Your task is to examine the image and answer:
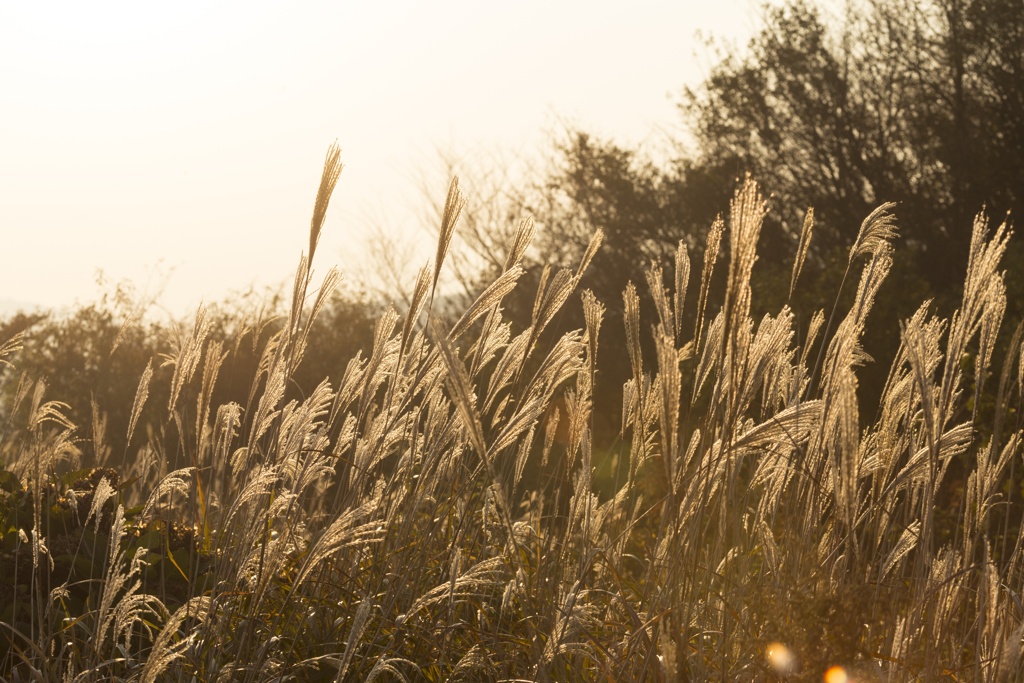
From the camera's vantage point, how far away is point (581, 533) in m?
2.49

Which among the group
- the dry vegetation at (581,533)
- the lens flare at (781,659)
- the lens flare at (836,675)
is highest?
the dry vegetation at (581,533)

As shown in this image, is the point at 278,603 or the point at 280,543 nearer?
the point at 280,543

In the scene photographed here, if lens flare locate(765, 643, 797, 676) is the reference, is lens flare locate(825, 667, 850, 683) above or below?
below

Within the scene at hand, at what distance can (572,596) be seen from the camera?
1661 mm

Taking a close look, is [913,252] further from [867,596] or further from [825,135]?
[867,596]

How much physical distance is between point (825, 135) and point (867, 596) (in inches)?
578

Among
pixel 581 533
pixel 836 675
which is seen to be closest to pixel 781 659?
pixel 836 675

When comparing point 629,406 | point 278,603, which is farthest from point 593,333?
point 278,603

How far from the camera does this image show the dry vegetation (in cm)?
158

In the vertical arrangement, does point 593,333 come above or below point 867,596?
above

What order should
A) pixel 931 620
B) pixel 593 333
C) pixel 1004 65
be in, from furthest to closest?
pixel 1004 65, pixel 593 333, pixel 931 620

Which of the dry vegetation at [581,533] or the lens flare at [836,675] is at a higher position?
the dry vegetation at [581,533]

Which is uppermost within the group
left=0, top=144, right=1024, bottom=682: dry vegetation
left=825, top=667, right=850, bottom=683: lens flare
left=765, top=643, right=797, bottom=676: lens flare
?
left=0, top=144, right=1024, bottom=682: dry vegetation

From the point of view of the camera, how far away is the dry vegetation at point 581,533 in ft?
5.19
